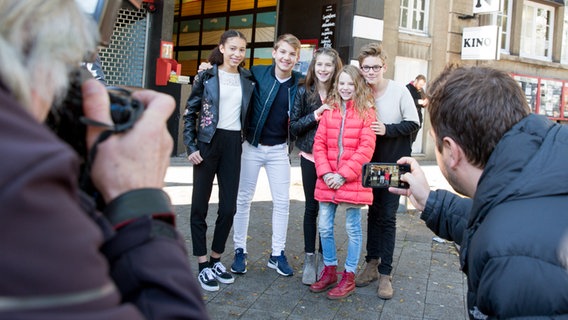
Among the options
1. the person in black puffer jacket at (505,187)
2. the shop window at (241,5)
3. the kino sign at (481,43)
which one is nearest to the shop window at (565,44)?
the kino sign at (481,43)

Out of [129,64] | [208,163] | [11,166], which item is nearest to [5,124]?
[11,166]

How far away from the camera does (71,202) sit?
2.54ft

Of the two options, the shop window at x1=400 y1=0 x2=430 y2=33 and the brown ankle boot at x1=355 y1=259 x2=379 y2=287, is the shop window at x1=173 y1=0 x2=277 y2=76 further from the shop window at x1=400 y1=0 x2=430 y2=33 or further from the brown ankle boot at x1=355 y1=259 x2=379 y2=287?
the brown ankle boot at x1=355 y1=259 x2=379 y2=287

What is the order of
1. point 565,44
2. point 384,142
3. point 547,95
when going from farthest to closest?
point 565,44, point 547,95, point 384,142

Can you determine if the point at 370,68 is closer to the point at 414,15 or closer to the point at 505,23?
the point at 414,15

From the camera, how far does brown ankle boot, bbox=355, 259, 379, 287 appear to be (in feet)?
16.5

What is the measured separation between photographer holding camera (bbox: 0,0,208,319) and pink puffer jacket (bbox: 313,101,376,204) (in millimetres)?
3558

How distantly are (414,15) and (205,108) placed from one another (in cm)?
1214

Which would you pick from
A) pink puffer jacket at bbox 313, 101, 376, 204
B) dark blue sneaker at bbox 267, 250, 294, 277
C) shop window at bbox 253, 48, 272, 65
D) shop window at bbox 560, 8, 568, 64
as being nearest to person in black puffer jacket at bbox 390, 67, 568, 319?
pink puffer jacket at bbox 313, 101, 376, 204

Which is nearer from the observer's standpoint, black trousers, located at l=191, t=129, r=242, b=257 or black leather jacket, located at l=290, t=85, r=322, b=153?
black trousers, located at l=191, t=129, r=242, b=257

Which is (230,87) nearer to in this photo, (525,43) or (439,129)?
(439,129)

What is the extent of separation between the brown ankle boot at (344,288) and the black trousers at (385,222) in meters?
0.30

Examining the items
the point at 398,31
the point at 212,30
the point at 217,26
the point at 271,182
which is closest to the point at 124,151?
the point at 271,182

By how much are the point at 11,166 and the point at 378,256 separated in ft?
15.4
